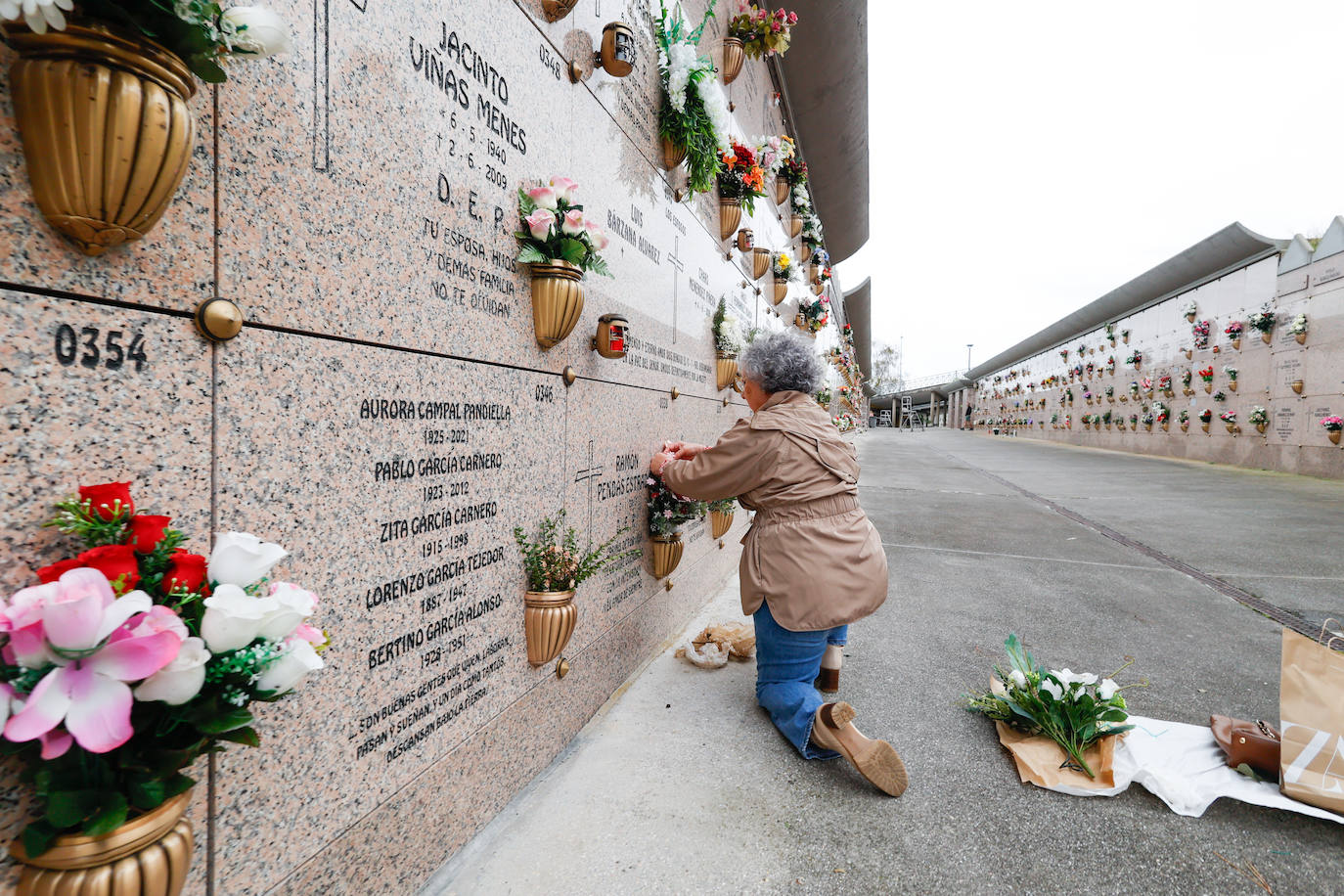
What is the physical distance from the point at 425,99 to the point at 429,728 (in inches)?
69.6

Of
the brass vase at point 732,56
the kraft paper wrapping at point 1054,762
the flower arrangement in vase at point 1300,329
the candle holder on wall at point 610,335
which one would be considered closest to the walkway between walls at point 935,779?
the kraft paper wrapping at point 1054,762

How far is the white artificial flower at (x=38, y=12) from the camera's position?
2.25 feet

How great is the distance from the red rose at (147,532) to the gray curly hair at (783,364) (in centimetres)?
236

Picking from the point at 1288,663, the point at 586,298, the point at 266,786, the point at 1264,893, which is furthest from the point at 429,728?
the point at 1288,663

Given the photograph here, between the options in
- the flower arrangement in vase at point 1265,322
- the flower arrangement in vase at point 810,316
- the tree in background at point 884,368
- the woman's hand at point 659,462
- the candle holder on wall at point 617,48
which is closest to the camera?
the candle holder on wall at point 617,48

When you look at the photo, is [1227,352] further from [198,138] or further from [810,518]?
[198,138]

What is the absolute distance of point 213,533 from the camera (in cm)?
115

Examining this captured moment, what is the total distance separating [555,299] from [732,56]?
12.1 ft

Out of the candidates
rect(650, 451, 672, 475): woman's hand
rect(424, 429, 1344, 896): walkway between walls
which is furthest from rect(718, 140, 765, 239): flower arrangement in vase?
rect(424, 429, 1344, 896): walkway between walls

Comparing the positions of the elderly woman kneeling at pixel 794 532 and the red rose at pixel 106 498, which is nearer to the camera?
the red rose at pixel 106 498

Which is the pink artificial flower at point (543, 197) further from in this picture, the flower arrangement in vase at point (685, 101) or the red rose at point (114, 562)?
the flower arrangement in vase at point (685, 101)

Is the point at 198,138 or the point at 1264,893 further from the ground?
the point at 198,138

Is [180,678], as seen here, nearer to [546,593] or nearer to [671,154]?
[546,593]

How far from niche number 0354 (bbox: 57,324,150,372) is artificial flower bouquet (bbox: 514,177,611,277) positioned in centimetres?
114
